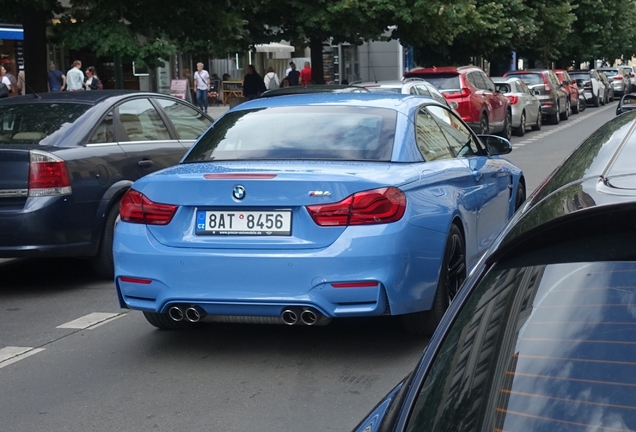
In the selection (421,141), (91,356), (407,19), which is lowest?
(91,356)

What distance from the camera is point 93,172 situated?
28.7 ft

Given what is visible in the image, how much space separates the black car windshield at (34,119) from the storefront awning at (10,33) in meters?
25.7

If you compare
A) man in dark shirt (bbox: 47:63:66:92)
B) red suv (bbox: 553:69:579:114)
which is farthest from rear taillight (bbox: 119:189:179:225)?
red suv (bbox: 553:69:579:114)

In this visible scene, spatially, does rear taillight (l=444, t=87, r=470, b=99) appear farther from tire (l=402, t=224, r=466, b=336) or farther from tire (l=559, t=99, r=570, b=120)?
tire (l=402, t=224, r=466, b=336)

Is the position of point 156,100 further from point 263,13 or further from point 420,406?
point 263,13

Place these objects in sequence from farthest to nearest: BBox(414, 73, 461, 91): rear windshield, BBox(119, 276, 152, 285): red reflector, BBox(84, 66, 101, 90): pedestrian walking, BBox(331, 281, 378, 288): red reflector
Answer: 1. BBox(84, 66, 101, 90): pedestrian walking
2. BBox(414, 73, 461, 91): rear windshield
3. BBox(119, 276, 152, 285): red reflector
4. BBox(331, 281, 378, 288): red reflector

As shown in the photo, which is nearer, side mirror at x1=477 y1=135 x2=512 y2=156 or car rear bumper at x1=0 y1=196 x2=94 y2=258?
side mirror at x1=477 y1=135 x2=512 y2=156

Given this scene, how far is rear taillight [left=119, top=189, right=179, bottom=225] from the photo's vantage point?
19.7 ft

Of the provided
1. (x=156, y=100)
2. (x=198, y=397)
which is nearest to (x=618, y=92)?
(x=156, y=100)

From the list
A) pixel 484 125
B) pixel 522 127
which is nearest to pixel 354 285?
pixel 484 125

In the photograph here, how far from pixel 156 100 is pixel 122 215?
12.9 ft

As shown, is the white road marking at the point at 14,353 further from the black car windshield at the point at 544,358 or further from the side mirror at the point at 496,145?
the black car windshield at the point at 544,358

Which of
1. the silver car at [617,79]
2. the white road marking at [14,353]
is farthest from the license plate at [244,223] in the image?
the silver car at [617,79]

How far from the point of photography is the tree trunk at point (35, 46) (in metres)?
16.7
